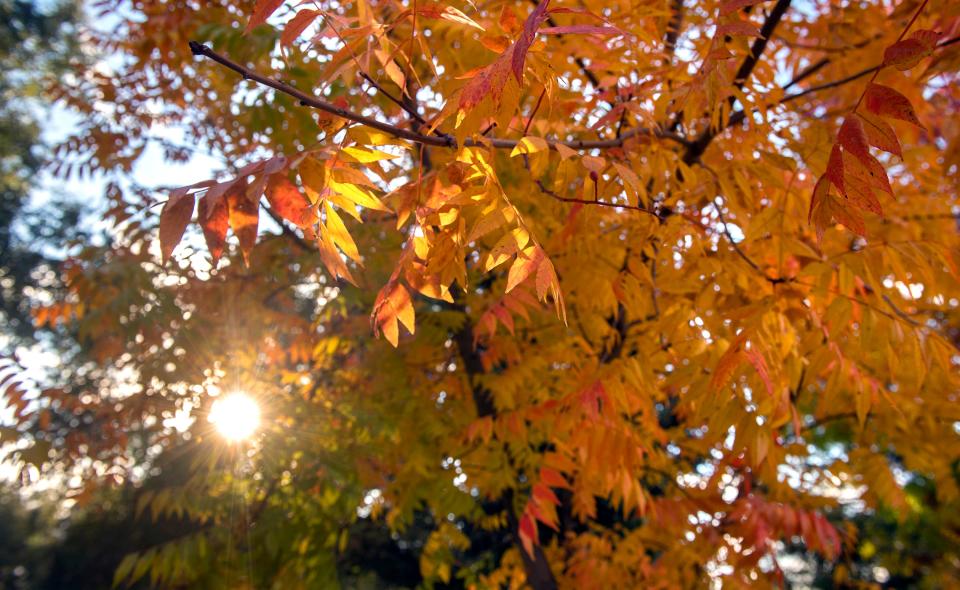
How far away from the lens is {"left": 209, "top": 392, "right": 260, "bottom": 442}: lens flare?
362 centimetres

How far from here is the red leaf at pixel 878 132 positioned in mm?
1230

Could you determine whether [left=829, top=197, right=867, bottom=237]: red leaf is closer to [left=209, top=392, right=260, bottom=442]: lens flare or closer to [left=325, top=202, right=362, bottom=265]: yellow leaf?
[left=325, top=202, right=362, bottom=265]: yellow leaf

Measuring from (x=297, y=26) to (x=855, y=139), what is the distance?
1235 mm

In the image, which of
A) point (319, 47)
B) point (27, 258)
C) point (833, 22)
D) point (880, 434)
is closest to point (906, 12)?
point (833, 22)

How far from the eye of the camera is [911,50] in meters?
1.25

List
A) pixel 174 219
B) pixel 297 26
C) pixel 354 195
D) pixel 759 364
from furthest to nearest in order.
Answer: pixel 759 364
pixel 354 195
pixel 297 26
pixel 174 219

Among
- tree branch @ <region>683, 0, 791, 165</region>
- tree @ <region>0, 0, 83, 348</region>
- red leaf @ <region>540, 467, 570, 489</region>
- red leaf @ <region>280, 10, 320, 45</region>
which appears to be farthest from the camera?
tree @ <region>0, 0, 83, 348</region>

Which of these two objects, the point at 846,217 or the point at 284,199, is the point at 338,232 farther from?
the point at 846,217

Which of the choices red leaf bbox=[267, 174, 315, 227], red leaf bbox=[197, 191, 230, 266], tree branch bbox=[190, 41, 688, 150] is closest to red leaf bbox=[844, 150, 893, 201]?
tree branch bbox=[190, 41, 688, 150]

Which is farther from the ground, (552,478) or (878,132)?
(878,132)

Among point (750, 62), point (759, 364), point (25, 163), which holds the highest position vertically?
point (25, 163)

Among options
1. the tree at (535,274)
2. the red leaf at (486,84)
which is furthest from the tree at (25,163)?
the red leaf at (486,84)

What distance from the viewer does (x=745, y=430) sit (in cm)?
186

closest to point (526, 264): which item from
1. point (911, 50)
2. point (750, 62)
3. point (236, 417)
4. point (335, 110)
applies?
point (335, 110)
